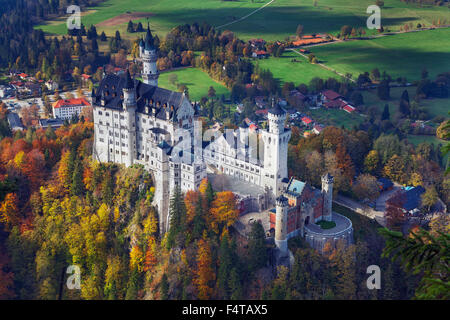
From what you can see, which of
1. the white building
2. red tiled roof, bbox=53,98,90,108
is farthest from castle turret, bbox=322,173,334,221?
red tiled roof, bbox=53,98,90,108

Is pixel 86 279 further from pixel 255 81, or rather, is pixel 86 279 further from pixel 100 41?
pixel 100 41

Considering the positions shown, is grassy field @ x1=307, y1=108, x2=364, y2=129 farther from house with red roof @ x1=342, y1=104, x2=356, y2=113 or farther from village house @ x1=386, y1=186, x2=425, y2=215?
village house @ x1=386, y1=186, x2=425, y2=215

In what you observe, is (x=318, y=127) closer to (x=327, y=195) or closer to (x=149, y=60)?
(x=149, y=60)

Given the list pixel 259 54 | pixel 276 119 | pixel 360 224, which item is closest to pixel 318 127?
pixel 259 54

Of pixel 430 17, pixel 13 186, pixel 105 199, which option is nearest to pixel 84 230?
pixel 105 199

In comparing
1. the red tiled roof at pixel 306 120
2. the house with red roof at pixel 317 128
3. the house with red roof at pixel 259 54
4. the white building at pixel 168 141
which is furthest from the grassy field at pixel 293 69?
the white building at pixel 168 141

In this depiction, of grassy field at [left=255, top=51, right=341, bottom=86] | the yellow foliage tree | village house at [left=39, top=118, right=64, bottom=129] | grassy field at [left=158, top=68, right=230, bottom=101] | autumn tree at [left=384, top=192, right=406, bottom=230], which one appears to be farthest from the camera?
grassy field at [left=255, top=51, right=341, bottom=86]
